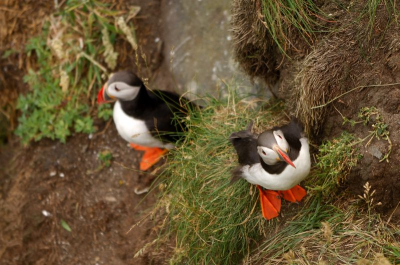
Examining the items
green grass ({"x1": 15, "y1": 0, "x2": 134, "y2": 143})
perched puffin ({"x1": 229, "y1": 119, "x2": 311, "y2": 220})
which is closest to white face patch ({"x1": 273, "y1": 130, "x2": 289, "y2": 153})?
perched puffin ({"x1": 229, "y1": 119, "x2": 311, "y2": 220})

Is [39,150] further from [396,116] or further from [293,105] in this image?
[396,116]

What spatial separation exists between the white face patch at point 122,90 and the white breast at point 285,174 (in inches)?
56.4

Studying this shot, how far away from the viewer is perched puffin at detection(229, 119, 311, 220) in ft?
8.99

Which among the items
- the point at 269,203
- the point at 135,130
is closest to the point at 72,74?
the point at 135,130

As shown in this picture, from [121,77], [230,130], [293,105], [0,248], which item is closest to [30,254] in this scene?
[0,248]

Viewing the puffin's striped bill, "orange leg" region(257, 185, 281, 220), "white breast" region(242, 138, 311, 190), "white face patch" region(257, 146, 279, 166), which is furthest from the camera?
"orange leg" region(257, 185, 281, 220)

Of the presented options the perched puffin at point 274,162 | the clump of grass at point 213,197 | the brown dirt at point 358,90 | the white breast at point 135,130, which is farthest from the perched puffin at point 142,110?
the brown dirt at point 358,90

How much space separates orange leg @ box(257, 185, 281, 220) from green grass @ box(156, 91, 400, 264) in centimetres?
9

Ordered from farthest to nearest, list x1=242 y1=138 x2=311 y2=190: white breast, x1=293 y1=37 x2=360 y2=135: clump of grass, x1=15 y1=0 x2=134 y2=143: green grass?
x1=15 y1=0 x2=134 y2=143: green grass, x1=293 y1=37 x2=360 y2=135: clump of grass, x1=242 y1=138 x2=311 y2=190: white breast

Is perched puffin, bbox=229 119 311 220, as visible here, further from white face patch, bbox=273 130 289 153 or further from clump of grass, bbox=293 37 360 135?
clump of grass, bbox=293 37 360 135

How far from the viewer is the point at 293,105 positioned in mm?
3402

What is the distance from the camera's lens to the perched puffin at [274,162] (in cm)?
274

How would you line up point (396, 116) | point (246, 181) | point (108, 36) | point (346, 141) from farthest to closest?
point (108, 36) → point (246, 181) → point (346, 141) → point (396, 116)

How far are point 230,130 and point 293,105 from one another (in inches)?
19.8
